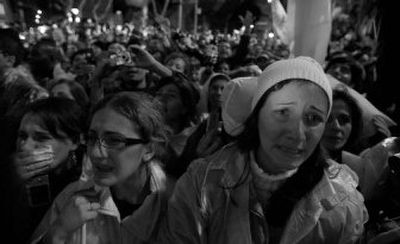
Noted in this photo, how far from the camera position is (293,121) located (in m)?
1.54

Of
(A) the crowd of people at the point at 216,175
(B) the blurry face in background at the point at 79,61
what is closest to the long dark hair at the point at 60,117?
(A) the crowd of people at the point at 216,175

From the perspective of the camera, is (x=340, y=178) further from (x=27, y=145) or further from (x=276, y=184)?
(x=27, y=145)

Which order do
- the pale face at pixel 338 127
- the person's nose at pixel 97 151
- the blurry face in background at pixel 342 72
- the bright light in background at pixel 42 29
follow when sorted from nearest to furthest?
the person's nose at pixel 97 151 < the pale face at pixel 338 127 < the blurry face in background at pixel 342 72 < the bright light in background at pixel 42 29

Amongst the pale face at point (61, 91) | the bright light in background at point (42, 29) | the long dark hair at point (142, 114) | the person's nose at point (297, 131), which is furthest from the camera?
the bright light in background at point (42, 29)

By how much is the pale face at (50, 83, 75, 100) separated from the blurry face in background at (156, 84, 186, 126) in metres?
0.78

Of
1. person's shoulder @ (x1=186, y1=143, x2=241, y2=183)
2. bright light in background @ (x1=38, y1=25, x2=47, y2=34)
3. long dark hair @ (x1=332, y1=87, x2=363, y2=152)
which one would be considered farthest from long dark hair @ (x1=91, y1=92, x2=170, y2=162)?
bright light in background @ (x1=38, y1=25, x2=47, y2=34)

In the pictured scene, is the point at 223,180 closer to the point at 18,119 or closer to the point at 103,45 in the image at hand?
the point at 18,119

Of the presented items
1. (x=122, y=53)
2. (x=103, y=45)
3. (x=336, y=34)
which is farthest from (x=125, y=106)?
(x=336, y=34)

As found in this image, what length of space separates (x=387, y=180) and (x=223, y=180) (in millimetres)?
1061

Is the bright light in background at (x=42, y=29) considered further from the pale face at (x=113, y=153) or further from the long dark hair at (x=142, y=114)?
the pale face at (x=113, y=153)

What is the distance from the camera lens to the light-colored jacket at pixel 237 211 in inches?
62.1

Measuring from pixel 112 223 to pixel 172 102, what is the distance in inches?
74.8

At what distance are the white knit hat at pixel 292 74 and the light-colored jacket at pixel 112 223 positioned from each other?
2.03 ft

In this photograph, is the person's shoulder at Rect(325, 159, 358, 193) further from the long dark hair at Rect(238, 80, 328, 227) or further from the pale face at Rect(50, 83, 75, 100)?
the pale face at Rect(50, 83, 75, 100)
